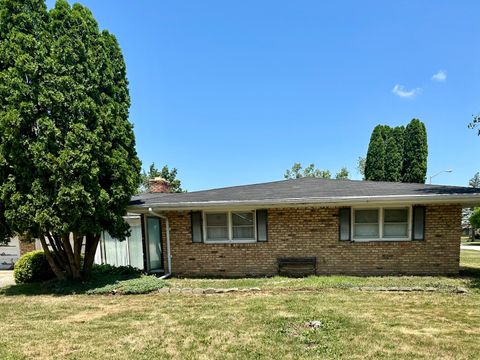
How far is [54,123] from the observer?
24.5ft

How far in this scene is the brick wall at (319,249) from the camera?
28.9 ft

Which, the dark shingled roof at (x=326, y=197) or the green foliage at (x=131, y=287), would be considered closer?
the green foliage at (x=131, y=287)

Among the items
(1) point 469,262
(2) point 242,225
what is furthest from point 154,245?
(1) point 469,262

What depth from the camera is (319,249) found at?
30.1 ft

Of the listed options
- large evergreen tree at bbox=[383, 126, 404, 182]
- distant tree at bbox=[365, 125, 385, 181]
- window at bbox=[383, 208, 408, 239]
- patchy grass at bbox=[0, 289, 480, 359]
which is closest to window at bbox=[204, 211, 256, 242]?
patchy grass at bbox=[0, 289, 480, 359]

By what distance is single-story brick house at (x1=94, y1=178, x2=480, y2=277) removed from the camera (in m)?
8.74

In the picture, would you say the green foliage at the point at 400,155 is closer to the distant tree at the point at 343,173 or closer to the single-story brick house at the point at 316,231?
the single-story brick house at the point at 316,231

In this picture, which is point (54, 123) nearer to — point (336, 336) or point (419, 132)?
point (336, 336)

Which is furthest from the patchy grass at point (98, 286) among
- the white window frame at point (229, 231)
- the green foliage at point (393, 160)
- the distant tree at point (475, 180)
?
the distant tree at point (475, 180)

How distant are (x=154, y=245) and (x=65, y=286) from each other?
314cm

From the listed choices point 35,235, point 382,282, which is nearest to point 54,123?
point 35,235

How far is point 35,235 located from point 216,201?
15.8ft

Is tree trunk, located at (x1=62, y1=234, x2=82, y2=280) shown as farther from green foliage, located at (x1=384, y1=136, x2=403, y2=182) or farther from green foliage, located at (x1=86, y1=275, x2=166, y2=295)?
green foliage, located at (x1=384, y1=136, x2=403, y2=182)

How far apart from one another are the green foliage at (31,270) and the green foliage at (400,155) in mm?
22126
